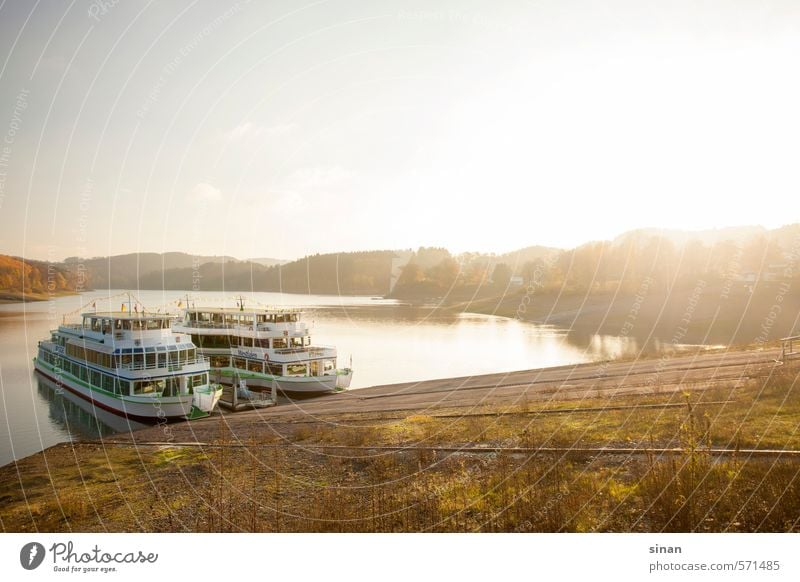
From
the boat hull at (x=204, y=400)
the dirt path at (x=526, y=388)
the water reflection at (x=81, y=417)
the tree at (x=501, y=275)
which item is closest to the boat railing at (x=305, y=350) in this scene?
the dirt path at (x=526, y=388)

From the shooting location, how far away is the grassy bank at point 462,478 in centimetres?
743

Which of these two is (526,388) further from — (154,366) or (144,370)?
(144,370)

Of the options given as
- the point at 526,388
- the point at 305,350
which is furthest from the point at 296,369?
the point at 526,388

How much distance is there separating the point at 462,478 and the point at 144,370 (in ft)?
70.0

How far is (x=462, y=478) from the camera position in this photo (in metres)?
9.12

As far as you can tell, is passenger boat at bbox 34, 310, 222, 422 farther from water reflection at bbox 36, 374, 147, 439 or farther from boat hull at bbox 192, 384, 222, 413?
water reflection at bbox 36, 374, 147, 439

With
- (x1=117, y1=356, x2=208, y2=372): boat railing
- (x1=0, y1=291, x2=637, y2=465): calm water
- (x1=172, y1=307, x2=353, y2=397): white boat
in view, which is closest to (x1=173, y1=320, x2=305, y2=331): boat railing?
(x1=172, y1=307, x2=353, y2=397): white boat

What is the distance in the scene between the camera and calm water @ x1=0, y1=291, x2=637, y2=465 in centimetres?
2511

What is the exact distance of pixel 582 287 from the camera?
255 ft

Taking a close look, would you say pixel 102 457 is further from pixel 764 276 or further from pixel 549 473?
pixel 764 276

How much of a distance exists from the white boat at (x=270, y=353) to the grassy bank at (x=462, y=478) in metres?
18.1

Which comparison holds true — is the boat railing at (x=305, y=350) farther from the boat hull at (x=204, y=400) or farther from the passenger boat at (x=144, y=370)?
the boat hull at (x=204, y=400)
